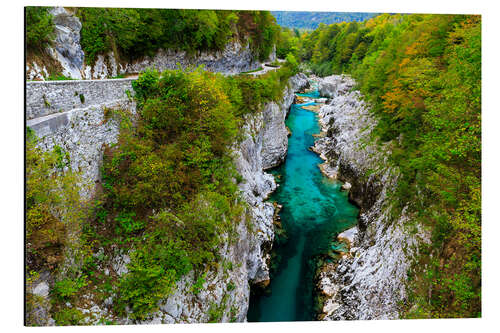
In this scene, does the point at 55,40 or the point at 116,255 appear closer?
the point at 116,255

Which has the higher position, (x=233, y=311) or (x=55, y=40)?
(x=55, y=40)

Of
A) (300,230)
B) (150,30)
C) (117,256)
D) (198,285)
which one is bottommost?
(300,230)

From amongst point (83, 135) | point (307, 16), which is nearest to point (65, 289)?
point (83, 135)

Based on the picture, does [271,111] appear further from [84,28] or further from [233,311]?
[233,311]

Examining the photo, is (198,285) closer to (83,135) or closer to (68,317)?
(68,317)

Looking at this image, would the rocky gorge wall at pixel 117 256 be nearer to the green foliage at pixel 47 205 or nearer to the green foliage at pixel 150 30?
the green foliage at pixel 47 205

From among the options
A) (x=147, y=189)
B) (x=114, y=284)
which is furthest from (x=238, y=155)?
(x=114, y=284)

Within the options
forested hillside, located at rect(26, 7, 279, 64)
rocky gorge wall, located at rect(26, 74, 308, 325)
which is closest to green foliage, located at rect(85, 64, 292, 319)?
rocky gorge wall, located at rect(26, 74, 308, 325)

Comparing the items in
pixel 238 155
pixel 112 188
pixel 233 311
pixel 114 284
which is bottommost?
pixel 233 311
